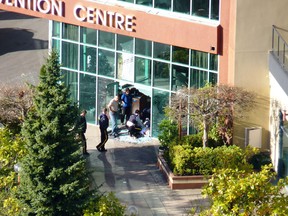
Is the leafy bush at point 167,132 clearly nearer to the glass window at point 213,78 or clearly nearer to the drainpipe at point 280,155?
the glass window at point 213,78

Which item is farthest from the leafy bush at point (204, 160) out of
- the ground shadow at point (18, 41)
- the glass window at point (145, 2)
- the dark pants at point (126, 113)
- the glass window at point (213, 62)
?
the ground shadow at point (18, 41)

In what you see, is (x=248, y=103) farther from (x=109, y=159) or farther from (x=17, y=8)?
(x=17, y=8)

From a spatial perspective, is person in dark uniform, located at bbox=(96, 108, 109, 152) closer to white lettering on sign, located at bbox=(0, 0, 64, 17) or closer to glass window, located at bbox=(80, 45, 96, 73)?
glass window, located at bbox=(80, 45, 96, 73)

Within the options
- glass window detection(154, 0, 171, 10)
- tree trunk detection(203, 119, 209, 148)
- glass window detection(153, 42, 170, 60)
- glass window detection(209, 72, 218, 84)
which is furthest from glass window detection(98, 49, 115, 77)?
tree trunk detection(203, 119, 209, 148)

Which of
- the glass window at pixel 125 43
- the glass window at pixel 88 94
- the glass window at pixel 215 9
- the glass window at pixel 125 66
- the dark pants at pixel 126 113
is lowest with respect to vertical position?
the dark pants at pixel 126 113

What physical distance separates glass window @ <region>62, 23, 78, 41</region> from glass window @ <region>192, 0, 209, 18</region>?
5.44 m

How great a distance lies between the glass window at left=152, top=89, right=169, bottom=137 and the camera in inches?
1318

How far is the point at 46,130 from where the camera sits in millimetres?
25266

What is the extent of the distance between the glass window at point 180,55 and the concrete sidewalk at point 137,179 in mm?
2946

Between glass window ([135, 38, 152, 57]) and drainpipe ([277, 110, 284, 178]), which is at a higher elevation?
glass window ([135, 38, 152, 57])

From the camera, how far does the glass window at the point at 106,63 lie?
1367 inches

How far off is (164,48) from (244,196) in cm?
1175

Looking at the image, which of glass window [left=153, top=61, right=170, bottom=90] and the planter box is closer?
the planter box

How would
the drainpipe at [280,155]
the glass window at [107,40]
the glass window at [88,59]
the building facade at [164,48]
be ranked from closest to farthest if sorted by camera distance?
the drainpipe at [280,155] < the building facade at [164,48] < the glass window at [107,40] < the glass window at [88,59]
